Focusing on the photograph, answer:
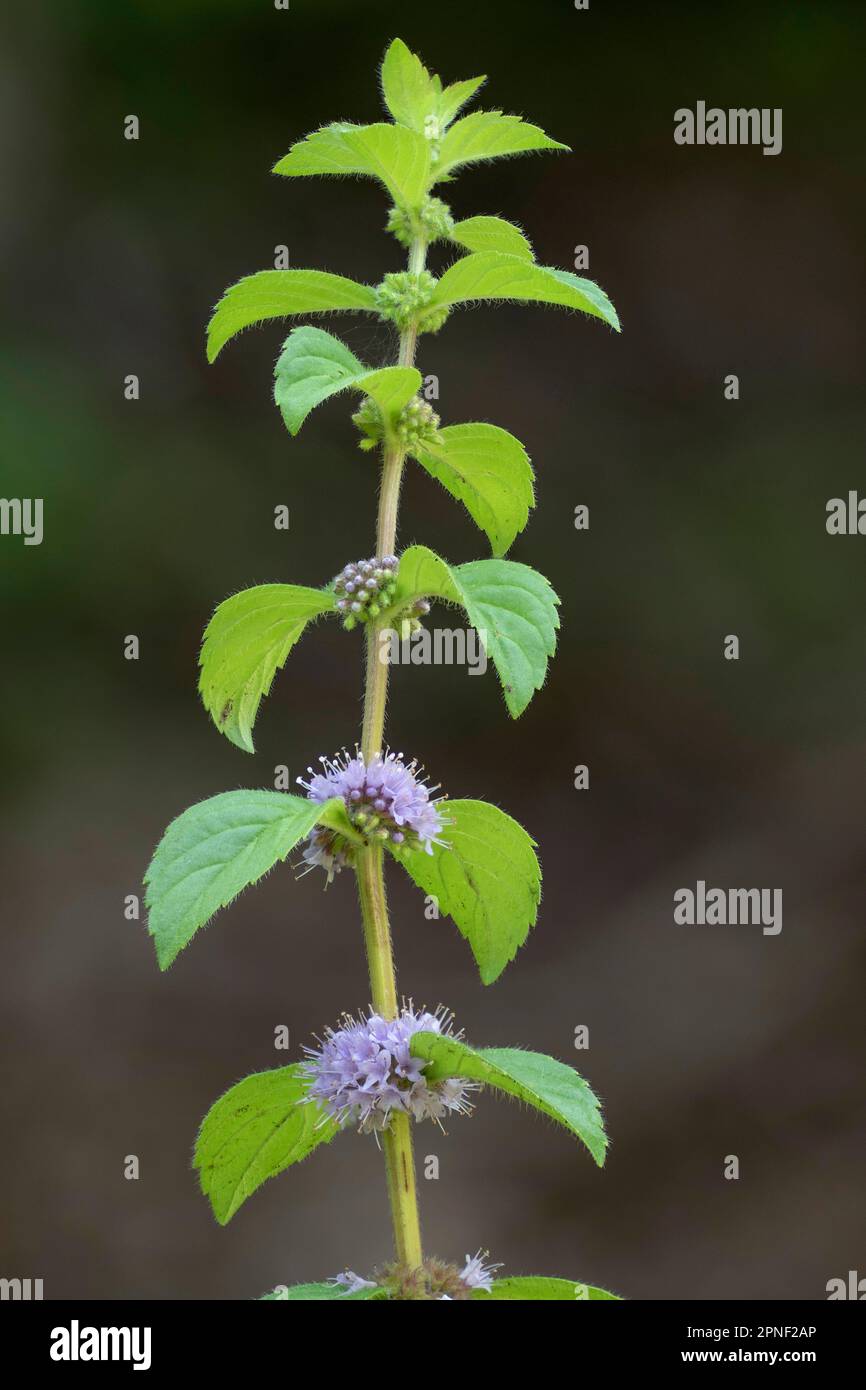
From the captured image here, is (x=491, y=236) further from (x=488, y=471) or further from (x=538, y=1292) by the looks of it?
(x=538, y=1292)

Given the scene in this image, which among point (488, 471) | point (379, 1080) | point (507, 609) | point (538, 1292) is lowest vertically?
point (538, 1292)

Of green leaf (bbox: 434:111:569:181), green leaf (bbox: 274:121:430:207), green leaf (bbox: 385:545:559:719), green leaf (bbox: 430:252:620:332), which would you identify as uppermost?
green leaf (bbox: 434:111:569:181)

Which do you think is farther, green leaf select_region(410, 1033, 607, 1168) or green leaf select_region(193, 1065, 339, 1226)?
green leaf select_region(193, 1065, 339, 1226)

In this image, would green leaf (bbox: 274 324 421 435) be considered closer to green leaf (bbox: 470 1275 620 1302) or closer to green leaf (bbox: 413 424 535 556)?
green leaf (bbox: 413 424 535 556)

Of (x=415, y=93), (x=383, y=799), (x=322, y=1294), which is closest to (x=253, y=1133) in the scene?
(x=322, y=1294)

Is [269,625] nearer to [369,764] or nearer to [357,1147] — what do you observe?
[369,764]

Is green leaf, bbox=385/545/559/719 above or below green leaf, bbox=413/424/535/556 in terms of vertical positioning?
below

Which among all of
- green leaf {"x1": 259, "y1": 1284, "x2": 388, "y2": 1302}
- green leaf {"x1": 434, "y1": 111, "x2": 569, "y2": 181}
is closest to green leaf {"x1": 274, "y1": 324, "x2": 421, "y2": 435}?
green leaf {"x1": 434, "y1": 111, "x2": 569, "y2": 181}
